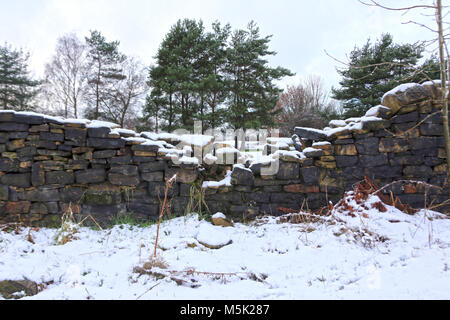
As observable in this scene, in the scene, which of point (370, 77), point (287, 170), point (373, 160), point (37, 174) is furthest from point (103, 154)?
point (370, 77)

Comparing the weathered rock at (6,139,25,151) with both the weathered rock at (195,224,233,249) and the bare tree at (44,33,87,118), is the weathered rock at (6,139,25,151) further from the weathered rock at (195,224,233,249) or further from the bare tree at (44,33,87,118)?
the bare tree at (44,33,87,118)

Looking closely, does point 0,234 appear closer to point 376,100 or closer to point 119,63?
point 376,100

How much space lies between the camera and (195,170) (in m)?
3.67

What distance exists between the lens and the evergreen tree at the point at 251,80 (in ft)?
39.2

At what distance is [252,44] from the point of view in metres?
A: 12.1

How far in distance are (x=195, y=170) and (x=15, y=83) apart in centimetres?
1597

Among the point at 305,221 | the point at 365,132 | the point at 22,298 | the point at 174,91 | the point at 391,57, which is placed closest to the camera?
the point at 22,298

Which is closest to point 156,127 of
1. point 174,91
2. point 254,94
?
point 174,91

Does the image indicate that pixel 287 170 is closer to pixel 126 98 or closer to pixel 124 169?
pixel 124 169

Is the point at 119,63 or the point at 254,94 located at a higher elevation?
the point at 119,63

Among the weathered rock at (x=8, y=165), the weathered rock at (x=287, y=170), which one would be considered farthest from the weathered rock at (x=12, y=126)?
the weathered rock at (x=287, y=170)
